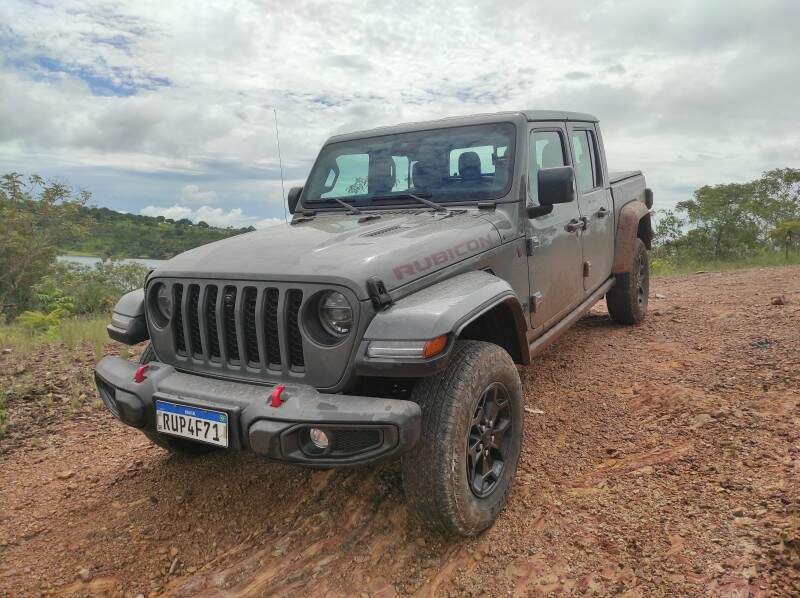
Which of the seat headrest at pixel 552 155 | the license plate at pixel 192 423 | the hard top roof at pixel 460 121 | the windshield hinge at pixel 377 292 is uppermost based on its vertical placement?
the hard top roof at pixel 460 121

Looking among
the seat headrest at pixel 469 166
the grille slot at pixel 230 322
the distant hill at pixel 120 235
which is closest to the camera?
the grille slot at pixel 230 322

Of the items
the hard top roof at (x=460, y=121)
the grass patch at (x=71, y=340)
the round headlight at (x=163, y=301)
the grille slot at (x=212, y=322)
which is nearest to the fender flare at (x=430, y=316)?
the grille slot at (x=212, y=322)

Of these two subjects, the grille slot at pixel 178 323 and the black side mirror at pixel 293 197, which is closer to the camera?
the grille slot at pixel 178 323

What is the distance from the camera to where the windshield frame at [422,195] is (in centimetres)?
346

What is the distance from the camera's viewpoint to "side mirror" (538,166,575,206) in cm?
328

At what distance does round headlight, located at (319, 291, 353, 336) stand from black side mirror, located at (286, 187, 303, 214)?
6.55 feet

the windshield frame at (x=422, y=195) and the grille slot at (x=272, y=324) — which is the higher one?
the windshield frame at (x=422, y=195)

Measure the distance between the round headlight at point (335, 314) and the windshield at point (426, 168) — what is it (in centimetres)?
136

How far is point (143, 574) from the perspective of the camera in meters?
2.60

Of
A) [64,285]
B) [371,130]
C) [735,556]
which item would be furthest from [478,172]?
[64,285]

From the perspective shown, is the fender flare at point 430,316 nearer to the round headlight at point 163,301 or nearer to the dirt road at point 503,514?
the dirt road at point 503,514

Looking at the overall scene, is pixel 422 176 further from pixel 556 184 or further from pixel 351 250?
pixel 351 250

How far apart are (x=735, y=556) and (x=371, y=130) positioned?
3.17 meters

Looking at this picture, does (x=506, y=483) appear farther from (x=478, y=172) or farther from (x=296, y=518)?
(x=478, y=172)
